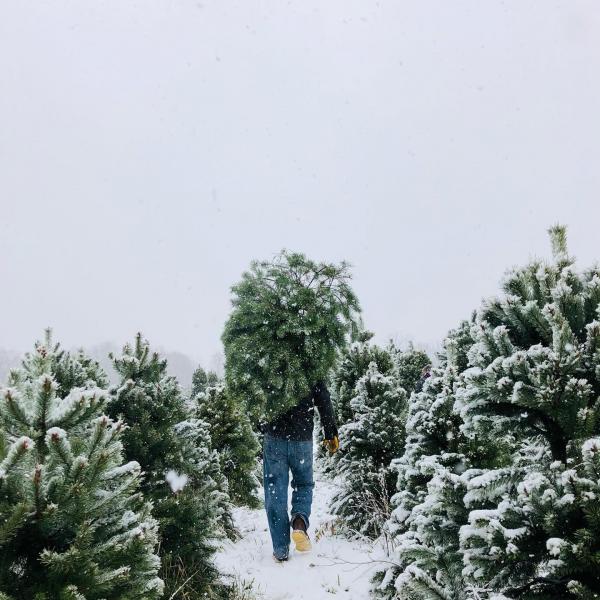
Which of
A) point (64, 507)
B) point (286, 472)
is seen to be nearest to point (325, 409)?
point (286, 472)

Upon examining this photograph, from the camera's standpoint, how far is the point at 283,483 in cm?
531

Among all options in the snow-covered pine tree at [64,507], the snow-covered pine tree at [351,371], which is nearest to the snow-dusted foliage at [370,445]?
the snow-covered pine tree at [351,371]

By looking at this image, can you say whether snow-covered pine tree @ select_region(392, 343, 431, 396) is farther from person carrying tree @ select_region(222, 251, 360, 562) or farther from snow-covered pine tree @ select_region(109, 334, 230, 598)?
snow-covered pine tree @ select_region(109, 334, 230, 598)

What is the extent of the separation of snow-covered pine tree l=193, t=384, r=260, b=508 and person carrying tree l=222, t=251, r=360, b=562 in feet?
8.81

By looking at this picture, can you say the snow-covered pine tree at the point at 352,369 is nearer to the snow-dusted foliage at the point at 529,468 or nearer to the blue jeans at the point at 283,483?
the blue jeans at the point at 283,483

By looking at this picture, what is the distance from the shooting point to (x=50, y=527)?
1867 millimetres

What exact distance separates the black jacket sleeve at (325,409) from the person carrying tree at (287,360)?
11 mm

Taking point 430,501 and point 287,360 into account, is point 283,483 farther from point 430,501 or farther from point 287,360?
point 430,501

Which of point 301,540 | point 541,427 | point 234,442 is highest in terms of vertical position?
point 234,442

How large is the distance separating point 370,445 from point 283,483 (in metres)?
1.61

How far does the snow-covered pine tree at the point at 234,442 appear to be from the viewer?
803 cm

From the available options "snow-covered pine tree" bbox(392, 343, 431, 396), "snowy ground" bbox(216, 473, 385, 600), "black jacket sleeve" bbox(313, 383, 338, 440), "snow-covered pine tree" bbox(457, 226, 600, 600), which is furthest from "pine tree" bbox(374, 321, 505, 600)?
"snow-covered pine tree" bbox(392, 343, 431, 396)

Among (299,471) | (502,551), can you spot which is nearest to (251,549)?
(299,471)

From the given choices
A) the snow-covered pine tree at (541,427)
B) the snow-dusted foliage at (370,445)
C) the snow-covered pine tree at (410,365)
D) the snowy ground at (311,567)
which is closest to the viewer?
the snow-covered pine tree at (541,427)
